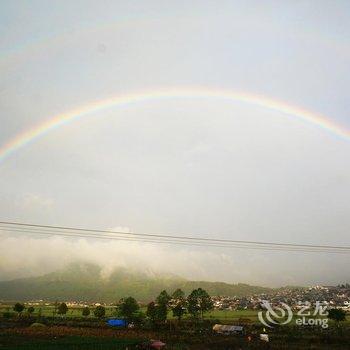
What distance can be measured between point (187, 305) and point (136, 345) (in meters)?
69.2

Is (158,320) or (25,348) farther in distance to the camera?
(158,320)

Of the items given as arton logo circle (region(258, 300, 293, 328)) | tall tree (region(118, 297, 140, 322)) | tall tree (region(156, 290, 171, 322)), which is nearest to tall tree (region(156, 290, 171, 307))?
tall tree (region(156, 290, 171, 322))

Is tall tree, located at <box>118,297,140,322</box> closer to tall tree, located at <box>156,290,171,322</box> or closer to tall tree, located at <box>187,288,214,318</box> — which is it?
tall tree, located at <box>156,290,171,322</box>

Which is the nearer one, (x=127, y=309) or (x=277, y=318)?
(x=127, y=309)

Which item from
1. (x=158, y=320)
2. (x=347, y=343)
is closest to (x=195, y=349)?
(x=347, y=343)

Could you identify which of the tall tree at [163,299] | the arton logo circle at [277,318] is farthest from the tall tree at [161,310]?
the arton logo circle at [277,318]

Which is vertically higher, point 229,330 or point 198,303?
point 198,303

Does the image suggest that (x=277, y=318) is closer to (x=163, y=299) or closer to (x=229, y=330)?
(x=163, y=299)

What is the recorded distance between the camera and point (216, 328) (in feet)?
263

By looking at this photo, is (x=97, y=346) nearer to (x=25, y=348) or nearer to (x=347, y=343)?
(x=25, y=348)

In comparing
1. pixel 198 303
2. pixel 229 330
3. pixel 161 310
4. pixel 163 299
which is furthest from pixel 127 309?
pixel 229 330

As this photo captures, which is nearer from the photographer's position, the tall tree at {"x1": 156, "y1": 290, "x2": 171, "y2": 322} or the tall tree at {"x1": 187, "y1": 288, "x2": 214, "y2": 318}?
the tall tree at {"x1": 156, "y1": 290, "x2": 171, "y2": 322}

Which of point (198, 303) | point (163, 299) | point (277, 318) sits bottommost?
point (277, 318)

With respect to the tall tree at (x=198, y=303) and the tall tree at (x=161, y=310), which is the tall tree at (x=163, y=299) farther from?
the tall tree at (x=198, y=303)
